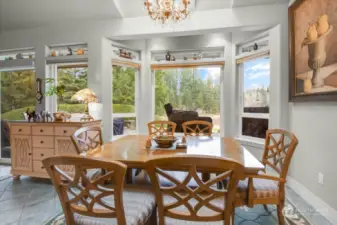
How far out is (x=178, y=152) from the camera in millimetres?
1938

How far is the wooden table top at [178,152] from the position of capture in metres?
1.62

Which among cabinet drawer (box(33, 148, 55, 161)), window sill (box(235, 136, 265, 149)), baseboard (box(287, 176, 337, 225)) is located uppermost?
window sill (box(235, 136, 265, 149))

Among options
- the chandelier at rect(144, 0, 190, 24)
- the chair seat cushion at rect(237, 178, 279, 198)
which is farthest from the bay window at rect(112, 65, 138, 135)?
the chair seat cushion at rect(237, 178, 279, 198)

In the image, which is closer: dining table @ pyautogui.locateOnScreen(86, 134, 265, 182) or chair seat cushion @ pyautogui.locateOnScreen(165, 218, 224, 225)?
chair seat cushion @ pyautogui.locateOnScreen(165, 218, 224, 225)

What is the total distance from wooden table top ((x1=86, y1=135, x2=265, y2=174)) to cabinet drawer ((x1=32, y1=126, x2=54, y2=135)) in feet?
5.56

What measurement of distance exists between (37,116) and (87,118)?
0.81 m

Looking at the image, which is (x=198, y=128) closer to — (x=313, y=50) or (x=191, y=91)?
(x=191, y=91)

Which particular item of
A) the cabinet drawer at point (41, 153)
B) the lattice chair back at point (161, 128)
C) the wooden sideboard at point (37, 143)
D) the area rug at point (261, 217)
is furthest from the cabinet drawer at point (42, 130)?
the lattice chair back at point (161, 128)

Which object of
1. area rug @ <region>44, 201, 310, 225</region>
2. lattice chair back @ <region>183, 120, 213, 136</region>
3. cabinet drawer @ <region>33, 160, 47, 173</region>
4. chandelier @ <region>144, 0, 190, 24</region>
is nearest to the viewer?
area rug @ <region>44, 201, 310, 225</region>

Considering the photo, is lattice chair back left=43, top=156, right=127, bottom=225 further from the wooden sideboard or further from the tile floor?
the wooden sideboard

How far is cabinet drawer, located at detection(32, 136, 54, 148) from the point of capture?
3452 mm

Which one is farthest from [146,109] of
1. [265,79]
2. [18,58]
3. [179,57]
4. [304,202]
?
[304,202]

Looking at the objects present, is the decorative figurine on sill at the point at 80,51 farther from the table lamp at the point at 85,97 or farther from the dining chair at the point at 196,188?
the dining chair at the point at 196,188

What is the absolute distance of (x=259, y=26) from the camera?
11.1 ft
